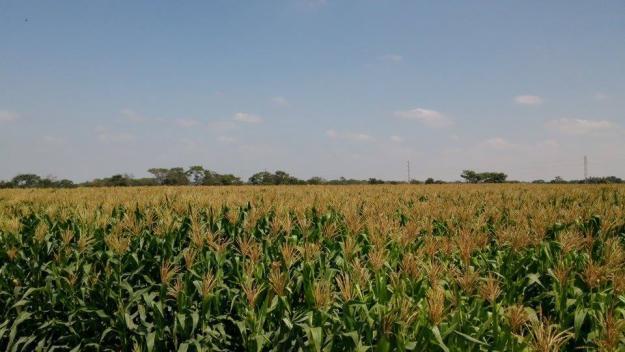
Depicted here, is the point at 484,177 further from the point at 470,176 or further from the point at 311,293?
the point at 311,293

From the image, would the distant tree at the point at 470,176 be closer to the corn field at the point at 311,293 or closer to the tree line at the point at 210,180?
the tree line at the point at 210,180

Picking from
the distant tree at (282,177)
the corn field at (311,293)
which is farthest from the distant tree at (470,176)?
the corn field at (311,293)

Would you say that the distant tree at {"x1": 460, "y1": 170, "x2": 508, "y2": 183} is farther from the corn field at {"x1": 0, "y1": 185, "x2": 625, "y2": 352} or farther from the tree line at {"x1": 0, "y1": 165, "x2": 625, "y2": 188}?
the corn field at {"x1": 0, "y1": 185, "x2": 625, "y2": 352}

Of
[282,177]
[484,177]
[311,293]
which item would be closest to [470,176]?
[484,177]

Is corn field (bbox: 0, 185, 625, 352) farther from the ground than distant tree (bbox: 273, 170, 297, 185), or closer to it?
closer to it

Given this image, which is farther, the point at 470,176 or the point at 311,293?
the point at 470,176

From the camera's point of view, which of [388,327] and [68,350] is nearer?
[388,327]

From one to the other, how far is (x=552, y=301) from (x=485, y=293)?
107 centimetres

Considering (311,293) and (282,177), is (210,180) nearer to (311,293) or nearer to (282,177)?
(282,177)

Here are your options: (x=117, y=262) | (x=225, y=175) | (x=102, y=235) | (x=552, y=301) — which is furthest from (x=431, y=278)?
(x=225, y=175)

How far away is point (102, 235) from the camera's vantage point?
6.51m

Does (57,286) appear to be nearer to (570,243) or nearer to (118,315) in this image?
(118,315)

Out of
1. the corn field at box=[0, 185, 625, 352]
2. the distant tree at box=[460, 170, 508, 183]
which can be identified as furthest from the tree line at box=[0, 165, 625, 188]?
the corn field at box=[0, 185, 625, 352]

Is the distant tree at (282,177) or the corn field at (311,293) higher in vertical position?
the distant tree at (282,177)
